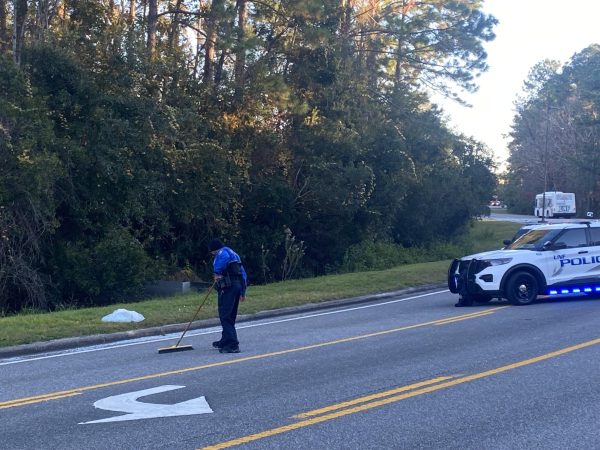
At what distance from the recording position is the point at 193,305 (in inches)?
→ 755

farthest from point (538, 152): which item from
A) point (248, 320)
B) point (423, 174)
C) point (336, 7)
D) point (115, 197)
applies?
point (248, 320)

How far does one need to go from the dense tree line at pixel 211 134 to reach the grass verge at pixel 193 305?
155 inches

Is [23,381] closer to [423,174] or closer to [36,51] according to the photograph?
[36,51]

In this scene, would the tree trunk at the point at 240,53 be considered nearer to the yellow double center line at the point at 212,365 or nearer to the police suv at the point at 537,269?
the police suv at the point at 537,269

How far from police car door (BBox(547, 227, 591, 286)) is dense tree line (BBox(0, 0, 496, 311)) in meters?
11.4

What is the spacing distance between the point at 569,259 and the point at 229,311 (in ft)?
28.9

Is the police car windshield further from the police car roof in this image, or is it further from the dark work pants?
the dark work pants

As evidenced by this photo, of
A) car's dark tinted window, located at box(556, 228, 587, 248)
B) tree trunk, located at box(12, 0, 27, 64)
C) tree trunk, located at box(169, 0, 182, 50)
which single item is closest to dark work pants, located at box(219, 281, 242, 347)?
car's dark tinted window, located at box(556, 228, 587, 248)

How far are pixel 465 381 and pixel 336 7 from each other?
2672 cm

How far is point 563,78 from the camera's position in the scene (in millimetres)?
103938

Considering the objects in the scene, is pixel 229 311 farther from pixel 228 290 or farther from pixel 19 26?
pixel 19 26

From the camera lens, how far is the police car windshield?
62.3ft

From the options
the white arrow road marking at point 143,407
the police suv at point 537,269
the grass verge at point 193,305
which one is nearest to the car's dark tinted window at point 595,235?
the police suv at point 537,269

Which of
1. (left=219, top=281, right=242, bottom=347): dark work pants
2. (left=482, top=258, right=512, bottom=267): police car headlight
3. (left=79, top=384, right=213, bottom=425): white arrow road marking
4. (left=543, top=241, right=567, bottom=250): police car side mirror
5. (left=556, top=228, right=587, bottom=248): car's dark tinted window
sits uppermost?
(left=556, top=228, right=587, bottom=248): car's dark tinted window
